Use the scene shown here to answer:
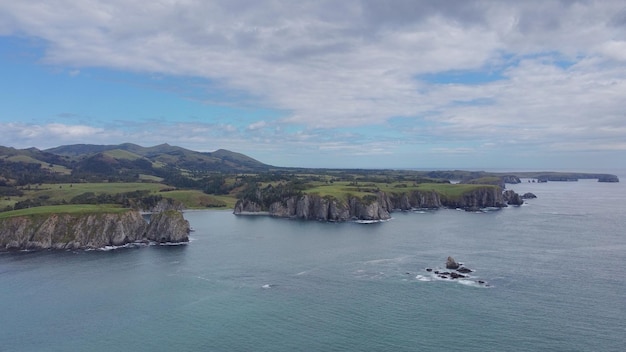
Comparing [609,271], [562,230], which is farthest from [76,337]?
[562,230]

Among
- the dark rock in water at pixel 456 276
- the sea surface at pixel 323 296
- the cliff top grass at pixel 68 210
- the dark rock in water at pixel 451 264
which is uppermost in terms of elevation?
the cliff top grass at pixel 68 210

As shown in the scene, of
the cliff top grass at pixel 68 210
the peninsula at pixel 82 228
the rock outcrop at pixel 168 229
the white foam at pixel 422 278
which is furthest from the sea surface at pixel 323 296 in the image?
the cliff top grass at pixel 68 210

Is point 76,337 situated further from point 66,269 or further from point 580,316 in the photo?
point 580,316

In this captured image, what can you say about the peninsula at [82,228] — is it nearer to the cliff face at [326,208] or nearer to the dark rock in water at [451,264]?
the cliff face at [326,208]

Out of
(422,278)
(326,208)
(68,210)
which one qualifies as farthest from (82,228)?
(326,208)

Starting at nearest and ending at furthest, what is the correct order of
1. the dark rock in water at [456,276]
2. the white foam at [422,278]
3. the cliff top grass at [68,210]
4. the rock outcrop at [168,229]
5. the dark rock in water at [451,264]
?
the white foam at [422,278] → the dark rock in water at [456,276] → the dark rock in water at [451,264] → the cliff top grass at [68,210] → the rock outcrop at [168,229]

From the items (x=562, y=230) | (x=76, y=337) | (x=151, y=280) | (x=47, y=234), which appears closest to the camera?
(x=76, y=337)
